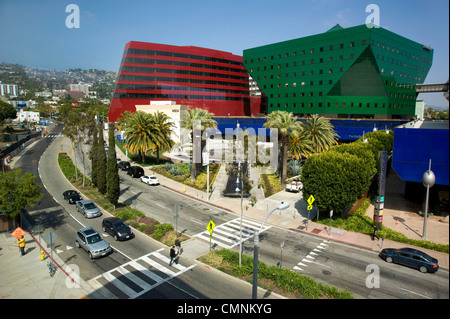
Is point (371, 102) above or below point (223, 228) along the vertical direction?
above

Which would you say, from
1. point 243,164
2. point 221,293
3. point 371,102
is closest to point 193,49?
point 371,102

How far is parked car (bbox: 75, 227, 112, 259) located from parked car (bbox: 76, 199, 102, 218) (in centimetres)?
661

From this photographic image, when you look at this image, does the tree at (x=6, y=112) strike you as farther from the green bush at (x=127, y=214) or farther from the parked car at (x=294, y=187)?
the parked car at (x=294, y=187)

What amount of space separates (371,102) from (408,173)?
55.1 m

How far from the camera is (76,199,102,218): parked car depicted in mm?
29373

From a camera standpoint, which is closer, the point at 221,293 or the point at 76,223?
the point at 221,293

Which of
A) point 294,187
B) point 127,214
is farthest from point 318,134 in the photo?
point 127,214

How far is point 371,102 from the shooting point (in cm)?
7612

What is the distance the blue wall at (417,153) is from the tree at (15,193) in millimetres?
33399

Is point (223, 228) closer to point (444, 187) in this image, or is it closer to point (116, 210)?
point (116, 210)

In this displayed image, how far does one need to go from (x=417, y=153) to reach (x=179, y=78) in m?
90.7

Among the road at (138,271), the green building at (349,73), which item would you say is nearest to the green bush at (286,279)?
the road at (138,271)

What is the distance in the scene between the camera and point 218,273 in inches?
758

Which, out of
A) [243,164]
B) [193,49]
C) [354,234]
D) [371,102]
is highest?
[193,49]
